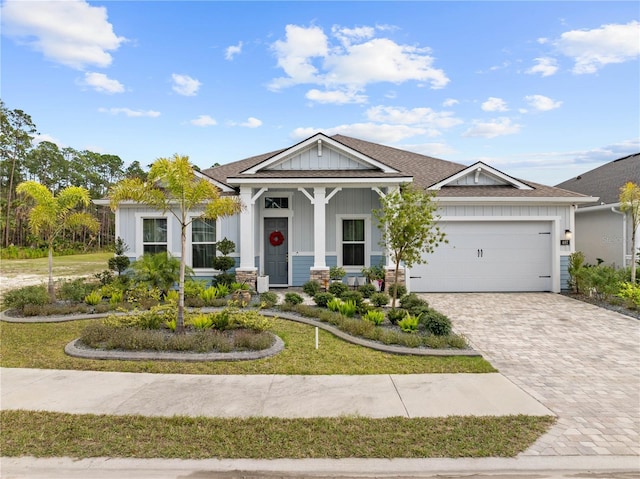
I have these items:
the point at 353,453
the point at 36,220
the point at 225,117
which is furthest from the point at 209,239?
the point at 353,453

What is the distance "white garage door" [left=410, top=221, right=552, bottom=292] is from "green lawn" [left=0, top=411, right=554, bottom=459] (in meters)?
8.74

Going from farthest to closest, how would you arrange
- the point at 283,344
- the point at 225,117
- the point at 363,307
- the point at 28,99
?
the point at 225,117 < the point at 28,99 < the point at 363,307 < the point at 283,344

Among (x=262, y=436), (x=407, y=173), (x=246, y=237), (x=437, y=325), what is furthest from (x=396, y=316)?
(x=407, y=173)

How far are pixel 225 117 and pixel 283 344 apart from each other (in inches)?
555

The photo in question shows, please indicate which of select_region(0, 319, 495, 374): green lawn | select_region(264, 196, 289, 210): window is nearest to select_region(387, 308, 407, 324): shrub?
select_region(0, 319, 495, 374): green lawn

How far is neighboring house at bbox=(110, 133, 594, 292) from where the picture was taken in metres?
11.9

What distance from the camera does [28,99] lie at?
1399 centimetres

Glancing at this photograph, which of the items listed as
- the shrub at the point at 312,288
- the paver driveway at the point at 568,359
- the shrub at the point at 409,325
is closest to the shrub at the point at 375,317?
the shrub at the point at 409,325

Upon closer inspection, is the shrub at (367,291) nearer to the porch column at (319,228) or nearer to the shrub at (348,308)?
the porch column at (319,228)

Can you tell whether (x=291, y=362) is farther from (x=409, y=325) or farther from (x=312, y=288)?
(x=312, y=288)

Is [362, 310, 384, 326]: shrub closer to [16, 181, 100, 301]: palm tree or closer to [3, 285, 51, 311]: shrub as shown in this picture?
[3, 285, 51, 311]: shrub

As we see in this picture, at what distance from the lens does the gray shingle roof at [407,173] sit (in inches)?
469

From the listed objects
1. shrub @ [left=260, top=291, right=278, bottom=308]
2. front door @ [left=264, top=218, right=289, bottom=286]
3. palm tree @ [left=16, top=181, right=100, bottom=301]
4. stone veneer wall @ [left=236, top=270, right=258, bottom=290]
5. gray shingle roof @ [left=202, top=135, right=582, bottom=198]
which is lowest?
shrub @ [left=260, top=291, right=278, bottom=308]

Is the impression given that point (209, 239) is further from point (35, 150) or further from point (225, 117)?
point (35, 150)
